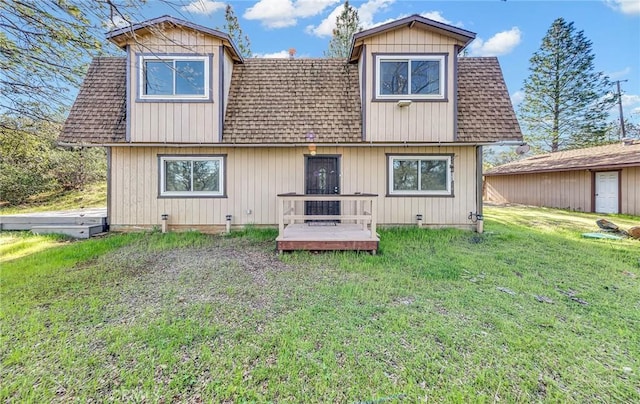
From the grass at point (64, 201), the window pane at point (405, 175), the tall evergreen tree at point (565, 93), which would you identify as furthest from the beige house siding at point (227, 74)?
the tall evergreen tree at point (565, 93)

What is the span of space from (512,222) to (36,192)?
20.0 m

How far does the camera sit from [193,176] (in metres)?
8.05

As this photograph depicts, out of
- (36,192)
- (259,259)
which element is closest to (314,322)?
(259,259)

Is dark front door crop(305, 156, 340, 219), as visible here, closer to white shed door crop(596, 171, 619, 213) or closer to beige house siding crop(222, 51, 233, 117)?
beige house siding crop(222, 51, 233, 117)

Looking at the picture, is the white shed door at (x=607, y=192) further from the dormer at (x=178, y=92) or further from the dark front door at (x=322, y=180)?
the dormer at (x=178, y=92)

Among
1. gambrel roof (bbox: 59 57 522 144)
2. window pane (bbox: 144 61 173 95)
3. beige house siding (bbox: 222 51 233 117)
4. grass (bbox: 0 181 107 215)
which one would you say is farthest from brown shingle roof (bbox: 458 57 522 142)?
grass (bbox: 0 181 107 215)

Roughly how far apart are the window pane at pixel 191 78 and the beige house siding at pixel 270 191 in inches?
61.0

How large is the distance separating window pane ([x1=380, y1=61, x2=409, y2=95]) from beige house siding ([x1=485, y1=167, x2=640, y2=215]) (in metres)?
11.5

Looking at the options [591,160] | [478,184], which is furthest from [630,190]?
[478,184]

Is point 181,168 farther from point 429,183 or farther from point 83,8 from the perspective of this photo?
point 429,183

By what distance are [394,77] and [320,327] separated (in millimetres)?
6872

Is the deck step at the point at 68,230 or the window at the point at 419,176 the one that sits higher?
the window at the point at 419,176

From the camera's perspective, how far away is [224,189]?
26.3 ft

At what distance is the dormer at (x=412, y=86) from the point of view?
752 cm
